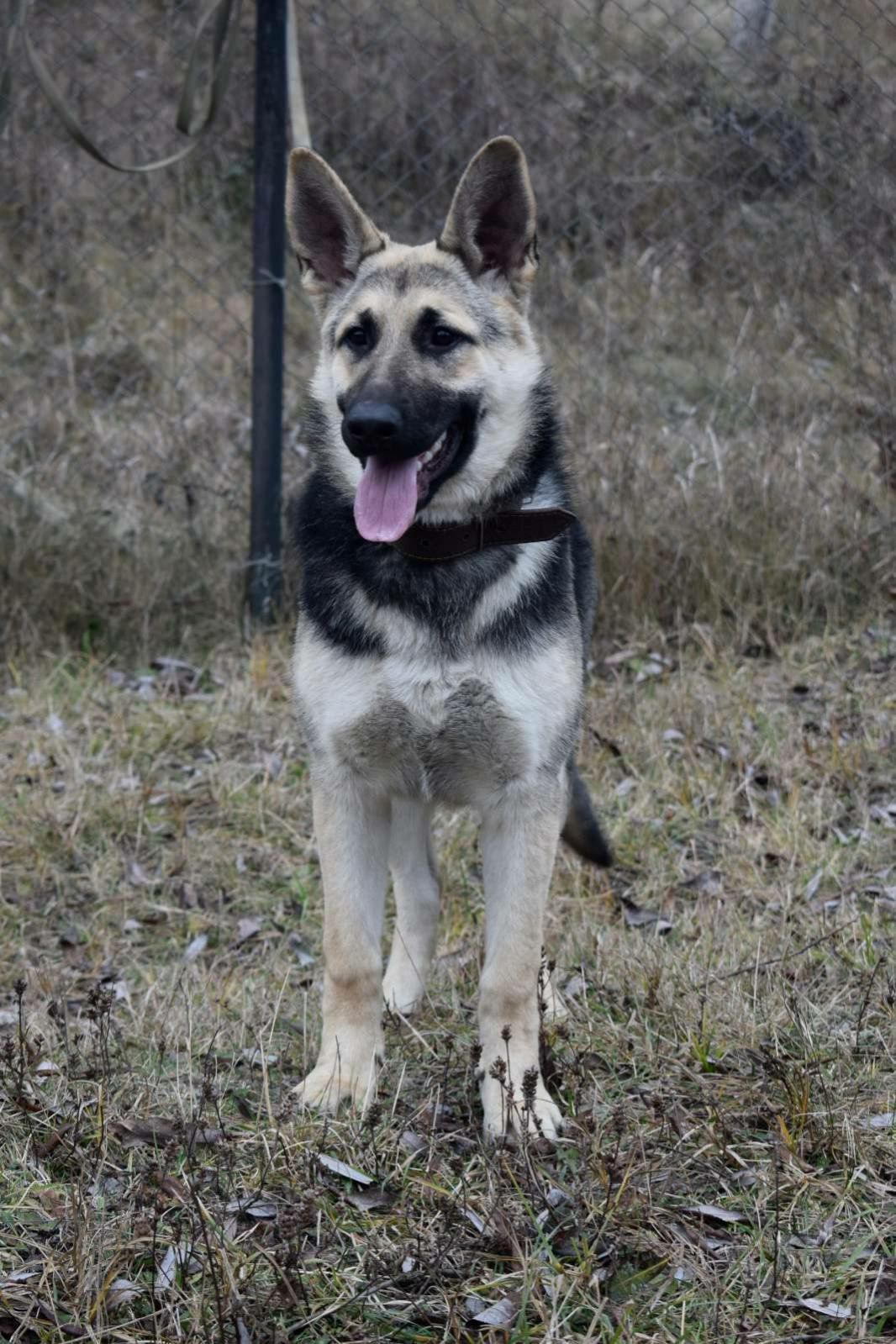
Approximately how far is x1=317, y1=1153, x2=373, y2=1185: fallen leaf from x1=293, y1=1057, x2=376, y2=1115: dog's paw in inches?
12.1

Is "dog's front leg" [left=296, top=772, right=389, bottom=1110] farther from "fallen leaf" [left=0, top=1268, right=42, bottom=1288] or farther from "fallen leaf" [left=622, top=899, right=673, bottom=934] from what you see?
"fallen leaf" [left=622, top=899, right=673, bottom=934]

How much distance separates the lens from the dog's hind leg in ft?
11.7

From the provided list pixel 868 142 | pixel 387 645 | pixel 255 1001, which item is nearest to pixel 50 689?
pixel 255 1001

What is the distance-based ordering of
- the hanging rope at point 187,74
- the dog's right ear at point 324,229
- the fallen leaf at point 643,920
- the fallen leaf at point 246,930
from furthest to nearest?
the hanging rope at point 187,74 → the fallen leaf at point 246,930 → the fallen leaf at point 643,920 → the dog's right ear at point 324,229

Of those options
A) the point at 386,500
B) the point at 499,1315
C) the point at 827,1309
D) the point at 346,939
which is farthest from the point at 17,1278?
the point at 386,500

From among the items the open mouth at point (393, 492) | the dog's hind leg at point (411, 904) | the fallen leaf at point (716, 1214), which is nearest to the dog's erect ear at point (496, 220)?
the open mouth at point (393, 492)

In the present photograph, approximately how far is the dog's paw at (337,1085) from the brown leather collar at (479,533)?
117cm

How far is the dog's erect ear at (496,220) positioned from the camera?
3137 mm

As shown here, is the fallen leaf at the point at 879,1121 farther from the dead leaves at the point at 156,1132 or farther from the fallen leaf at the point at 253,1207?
the dead leaves at the point at 156,1132

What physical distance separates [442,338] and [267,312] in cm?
271

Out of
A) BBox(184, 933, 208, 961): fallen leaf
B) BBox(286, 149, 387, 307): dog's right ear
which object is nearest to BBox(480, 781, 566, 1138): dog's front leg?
BBox(184, 933, 208, 961): fallen leaf

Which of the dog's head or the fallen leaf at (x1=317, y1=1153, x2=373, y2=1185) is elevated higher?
the dog's head

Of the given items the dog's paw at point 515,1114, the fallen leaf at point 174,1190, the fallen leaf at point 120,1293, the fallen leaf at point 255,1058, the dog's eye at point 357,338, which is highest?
the dog's eye at point 357,338

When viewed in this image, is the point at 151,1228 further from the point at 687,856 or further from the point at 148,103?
the point at 148,103
